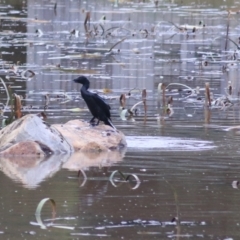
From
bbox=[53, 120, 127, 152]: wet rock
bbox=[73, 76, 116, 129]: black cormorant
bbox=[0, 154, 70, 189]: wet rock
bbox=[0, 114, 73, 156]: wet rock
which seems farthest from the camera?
bbox=[73, 76, 116, 129]: black cormorant

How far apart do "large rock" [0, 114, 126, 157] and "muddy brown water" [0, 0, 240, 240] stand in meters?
0.25

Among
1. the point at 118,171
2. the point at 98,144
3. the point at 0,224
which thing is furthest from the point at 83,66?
the point at 0,224

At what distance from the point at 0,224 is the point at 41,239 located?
22.8 inches

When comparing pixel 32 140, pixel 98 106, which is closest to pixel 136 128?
pixel 98 106

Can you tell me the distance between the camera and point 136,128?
46.9 ft

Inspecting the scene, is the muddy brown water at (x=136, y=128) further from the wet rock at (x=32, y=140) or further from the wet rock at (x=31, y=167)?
the wet rock at (x=32, y=140)

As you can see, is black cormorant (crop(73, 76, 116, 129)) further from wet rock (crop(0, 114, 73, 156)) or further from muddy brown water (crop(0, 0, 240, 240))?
wet rock (crop(0, 114, 73, 156))

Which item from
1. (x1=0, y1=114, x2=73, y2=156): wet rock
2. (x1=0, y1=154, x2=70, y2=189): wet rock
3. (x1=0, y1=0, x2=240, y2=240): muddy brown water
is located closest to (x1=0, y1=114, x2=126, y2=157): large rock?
(x1=0, y1=114, x2=73, y2=156): wet rock

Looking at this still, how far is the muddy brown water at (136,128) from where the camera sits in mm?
8836

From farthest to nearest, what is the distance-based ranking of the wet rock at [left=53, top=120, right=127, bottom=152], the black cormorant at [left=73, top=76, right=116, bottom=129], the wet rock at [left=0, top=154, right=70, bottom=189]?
the black cormorant at [left=73, top=76, right=116, bottom=129]
the wet rock at [left=53, top=120, right=127, bottom=152]
the wet rock at [left=0, top=154, right=70, bottom=189]

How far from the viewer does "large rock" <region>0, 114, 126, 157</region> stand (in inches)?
480

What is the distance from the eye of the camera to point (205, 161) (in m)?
11.8

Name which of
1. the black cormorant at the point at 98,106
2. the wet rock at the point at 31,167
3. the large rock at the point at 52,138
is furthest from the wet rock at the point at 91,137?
the wet rock at the point at 31,167

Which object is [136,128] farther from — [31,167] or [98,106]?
[31,167]
